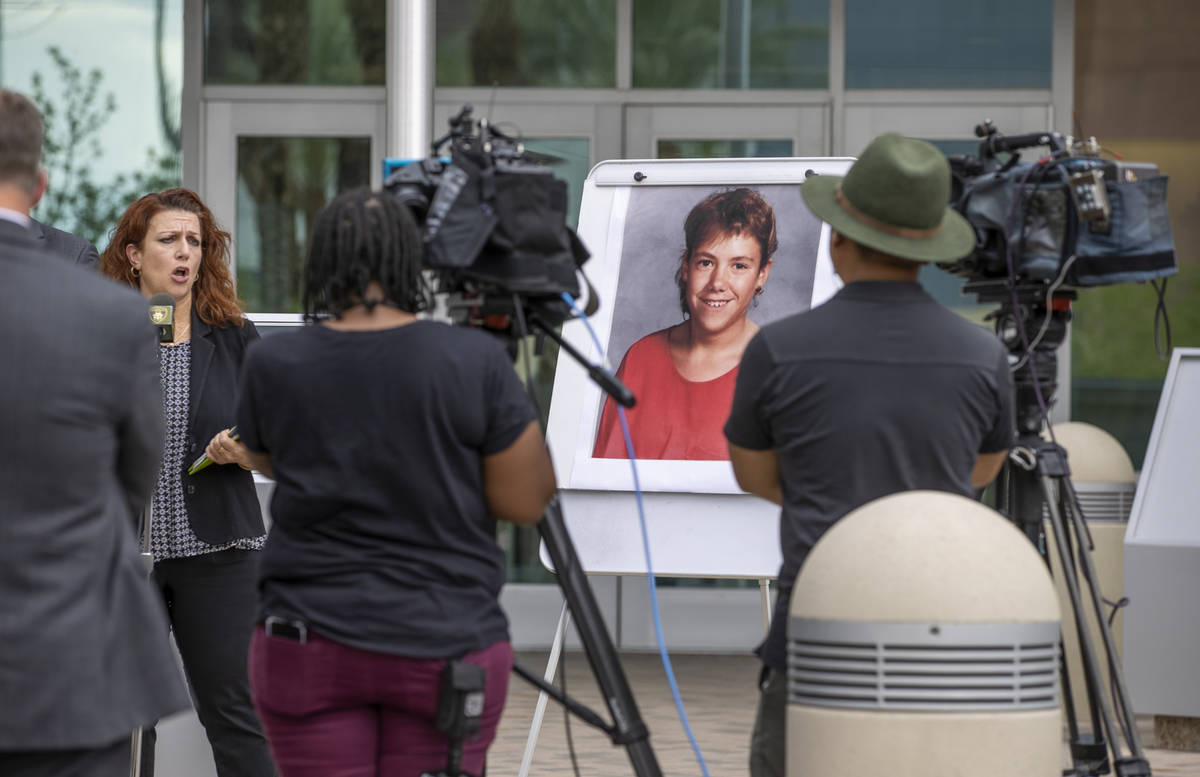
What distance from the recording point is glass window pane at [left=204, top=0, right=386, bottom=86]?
7867 millimetres

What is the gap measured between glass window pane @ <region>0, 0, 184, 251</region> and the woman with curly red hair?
13.9 feet

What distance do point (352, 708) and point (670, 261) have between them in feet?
7.25

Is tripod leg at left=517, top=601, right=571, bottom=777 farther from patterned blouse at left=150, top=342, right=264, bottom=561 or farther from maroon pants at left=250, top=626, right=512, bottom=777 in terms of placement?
maroon pants at left=250, top=626, right=512, bottom=777

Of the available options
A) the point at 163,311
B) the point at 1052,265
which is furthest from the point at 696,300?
the point at 163,311

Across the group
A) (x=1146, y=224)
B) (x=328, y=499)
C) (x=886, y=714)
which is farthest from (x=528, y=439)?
(x=1146, y=224)

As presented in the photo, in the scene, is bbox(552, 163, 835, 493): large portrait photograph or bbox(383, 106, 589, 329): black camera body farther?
bbox(552, 163, 835, 493): large portrait photograph

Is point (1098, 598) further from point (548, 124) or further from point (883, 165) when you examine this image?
point (548, 124)

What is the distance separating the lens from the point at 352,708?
8.10ft

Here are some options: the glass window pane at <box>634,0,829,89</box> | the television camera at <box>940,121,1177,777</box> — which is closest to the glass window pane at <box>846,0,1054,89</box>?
the glass window pane at <box>634,0,829,89</box>

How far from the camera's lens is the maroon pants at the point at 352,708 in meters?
2.43

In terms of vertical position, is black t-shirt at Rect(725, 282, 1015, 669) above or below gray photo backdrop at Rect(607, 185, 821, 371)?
below

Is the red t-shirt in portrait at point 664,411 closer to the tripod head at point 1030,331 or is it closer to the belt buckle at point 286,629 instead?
the tripod head at point 1030,331

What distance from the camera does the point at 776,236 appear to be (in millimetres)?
4363

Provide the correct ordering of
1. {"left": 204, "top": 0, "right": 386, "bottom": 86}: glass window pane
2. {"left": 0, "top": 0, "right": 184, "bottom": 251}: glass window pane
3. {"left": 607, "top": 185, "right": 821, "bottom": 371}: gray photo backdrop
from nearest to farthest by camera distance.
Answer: {"left": 607, "top": 185, "right": 821, "bottom": 371}: gray photo backdrop, {"left": 204, "top": 0, "right": 386, "bottom": 86}: glass window pane, {"left": 0, "top": 0, "right": 184, "bottom": 251}: glass window pane
